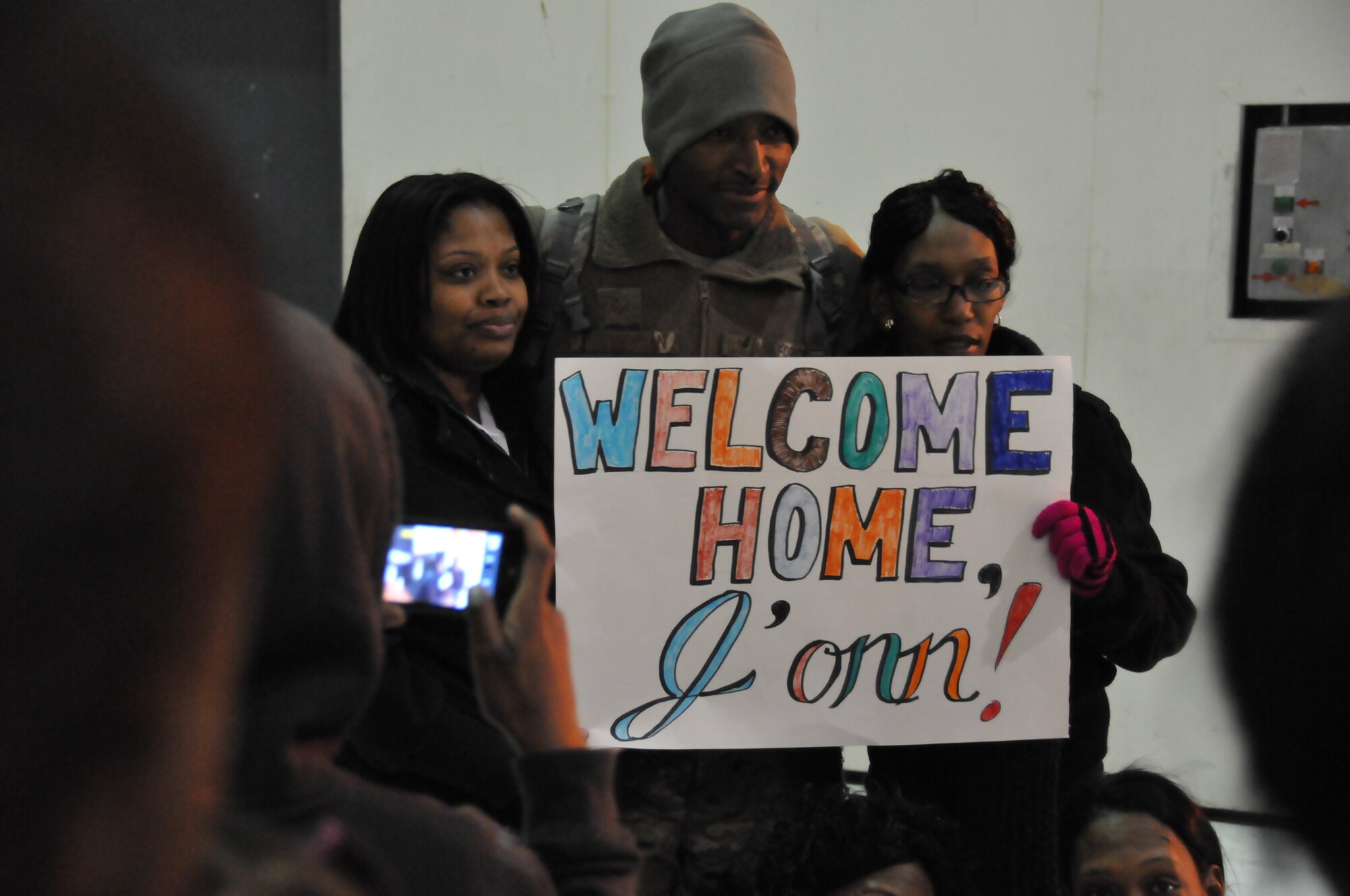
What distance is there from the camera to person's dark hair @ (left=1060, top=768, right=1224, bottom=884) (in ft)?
5.39

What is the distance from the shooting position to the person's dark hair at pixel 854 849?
1557 millimetres

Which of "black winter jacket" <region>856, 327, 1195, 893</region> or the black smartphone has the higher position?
the black smartphone

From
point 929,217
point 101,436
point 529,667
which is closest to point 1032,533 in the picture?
point 929,217

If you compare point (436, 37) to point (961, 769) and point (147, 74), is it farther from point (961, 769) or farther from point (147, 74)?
point (147, 74)

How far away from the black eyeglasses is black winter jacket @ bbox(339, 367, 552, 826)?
0.54 metres

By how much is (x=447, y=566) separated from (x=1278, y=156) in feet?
9.53

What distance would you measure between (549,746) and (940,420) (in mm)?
1067

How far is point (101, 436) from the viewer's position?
27cm

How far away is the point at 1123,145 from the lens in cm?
315

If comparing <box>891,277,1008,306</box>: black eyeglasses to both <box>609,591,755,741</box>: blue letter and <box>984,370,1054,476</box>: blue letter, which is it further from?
<box>609,591,755,741</box>: blue letter

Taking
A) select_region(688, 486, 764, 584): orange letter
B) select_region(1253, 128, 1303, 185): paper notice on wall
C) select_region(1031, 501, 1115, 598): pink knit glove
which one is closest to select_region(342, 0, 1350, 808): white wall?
select_region(1253, 128, 1303, 185): paper notice on wall

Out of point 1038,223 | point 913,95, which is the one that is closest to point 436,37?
point 913,95

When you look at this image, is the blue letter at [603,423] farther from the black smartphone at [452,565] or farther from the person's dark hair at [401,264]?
the black smartphone at [452,565]

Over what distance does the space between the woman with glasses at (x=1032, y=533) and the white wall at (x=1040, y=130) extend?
60.3 inches
